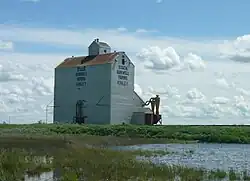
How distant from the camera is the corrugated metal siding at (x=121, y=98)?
83.4 m

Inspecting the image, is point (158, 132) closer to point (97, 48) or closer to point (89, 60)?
point (89, 60)

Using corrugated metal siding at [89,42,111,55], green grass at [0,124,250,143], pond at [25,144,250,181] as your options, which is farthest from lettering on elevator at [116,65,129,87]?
pond at [25,144,250,181]

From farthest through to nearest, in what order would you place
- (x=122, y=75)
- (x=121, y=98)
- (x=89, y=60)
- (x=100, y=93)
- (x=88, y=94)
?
(x=89, y=60) < (x=88, y=94) < (x=122, y=75) < (x=121, y=98) < (x=100, y=93)

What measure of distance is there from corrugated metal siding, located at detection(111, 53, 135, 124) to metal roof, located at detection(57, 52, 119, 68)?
1478 millimetres

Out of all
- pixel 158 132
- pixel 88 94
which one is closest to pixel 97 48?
pixel 88 94

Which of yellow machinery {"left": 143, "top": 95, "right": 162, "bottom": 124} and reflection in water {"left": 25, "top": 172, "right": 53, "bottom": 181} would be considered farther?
yellow machinery {"left": 143, "top": 95, "right": 162, "bottom": 124}

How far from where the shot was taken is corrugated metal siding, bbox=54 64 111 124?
274 feet

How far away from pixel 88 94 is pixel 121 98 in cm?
554

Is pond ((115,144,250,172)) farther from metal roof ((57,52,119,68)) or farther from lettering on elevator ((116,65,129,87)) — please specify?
metal roof ((57,52,119,68))

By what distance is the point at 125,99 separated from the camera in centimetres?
8550

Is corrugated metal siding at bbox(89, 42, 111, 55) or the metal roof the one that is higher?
corrugated metal siding at bbox(89, 42, 111, 55)

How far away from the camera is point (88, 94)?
85.8 m

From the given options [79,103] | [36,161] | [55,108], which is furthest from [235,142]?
[36,161]

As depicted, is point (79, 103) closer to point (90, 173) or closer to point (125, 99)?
point (125, 99)
